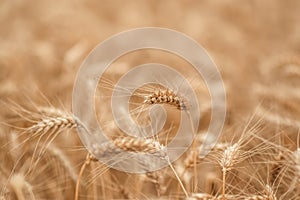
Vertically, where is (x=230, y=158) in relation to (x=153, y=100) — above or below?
below

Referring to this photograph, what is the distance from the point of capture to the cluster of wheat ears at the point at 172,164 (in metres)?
1.58

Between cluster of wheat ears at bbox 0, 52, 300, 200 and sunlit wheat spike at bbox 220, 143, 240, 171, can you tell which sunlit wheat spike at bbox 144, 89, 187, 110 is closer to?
cluster of wheat ears at bbox 0, 52, 300, 200

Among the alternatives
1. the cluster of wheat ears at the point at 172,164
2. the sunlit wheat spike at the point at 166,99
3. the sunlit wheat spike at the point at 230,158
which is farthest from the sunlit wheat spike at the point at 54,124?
the sunlit wheat spike at the point at 230,158

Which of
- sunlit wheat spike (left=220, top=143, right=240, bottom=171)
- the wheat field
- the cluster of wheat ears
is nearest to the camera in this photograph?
A: sunlit wheat spike (left=220, top=143, right=240, bottom=171)

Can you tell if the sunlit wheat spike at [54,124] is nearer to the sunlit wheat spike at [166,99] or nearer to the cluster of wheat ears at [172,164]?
the cluster of wheat ears at [172,164]

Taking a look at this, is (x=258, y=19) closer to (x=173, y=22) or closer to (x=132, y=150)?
(x=173, y=22)

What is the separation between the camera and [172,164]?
6.23ft

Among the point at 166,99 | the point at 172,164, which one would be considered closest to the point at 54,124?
the point at 166,99

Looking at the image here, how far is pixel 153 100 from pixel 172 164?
418 millimetres

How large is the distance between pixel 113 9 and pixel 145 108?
607 cm

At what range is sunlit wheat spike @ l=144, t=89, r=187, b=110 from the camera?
159cm

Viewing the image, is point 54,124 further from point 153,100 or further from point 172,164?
point 172,164

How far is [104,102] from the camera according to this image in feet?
8.64

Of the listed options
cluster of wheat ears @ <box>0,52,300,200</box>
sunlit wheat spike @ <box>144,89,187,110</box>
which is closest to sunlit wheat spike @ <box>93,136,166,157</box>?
cluster of wheat ears @ <box>0,52,300,200</box>
